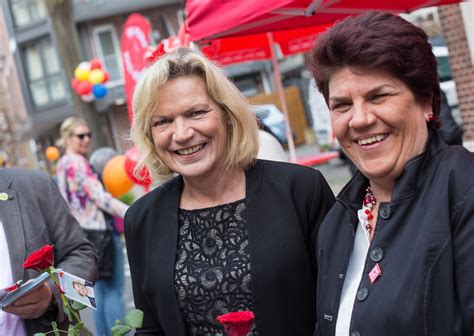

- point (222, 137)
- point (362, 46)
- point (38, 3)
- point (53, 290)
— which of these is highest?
point (38, 3)

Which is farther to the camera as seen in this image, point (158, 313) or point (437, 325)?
point (158, 313)

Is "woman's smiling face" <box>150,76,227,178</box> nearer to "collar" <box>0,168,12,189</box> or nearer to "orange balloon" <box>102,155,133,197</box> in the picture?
"collar" <box>0,168,12,189</box>

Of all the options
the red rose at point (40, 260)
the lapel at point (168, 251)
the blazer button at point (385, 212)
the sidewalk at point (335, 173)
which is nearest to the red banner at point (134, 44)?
the lapel at point (168, 251)

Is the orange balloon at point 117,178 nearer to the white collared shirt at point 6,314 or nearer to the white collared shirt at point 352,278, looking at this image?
the white collared shirt at point 6,314

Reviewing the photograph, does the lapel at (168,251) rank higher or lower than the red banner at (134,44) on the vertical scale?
lower

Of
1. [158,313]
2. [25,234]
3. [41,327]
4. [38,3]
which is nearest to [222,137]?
[158,313]

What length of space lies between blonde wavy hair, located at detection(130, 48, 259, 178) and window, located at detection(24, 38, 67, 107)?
29175 millimetres

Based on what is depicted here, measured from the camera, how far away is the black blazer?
7.70 ft

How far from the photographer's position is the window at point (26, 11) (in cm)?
3073

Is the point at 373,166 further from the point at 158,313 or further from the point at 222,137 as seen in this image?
the point at 158,313

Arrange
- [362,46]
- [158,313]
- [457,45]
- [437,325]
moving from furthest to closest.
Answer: [457,45] < [158,313] < [362,46] < [437,325]

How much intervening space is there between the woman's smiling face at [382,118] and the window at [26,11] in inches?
1225

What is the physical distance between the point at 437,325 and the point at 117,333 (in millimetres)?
907

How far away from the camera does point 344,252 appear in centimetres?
197
